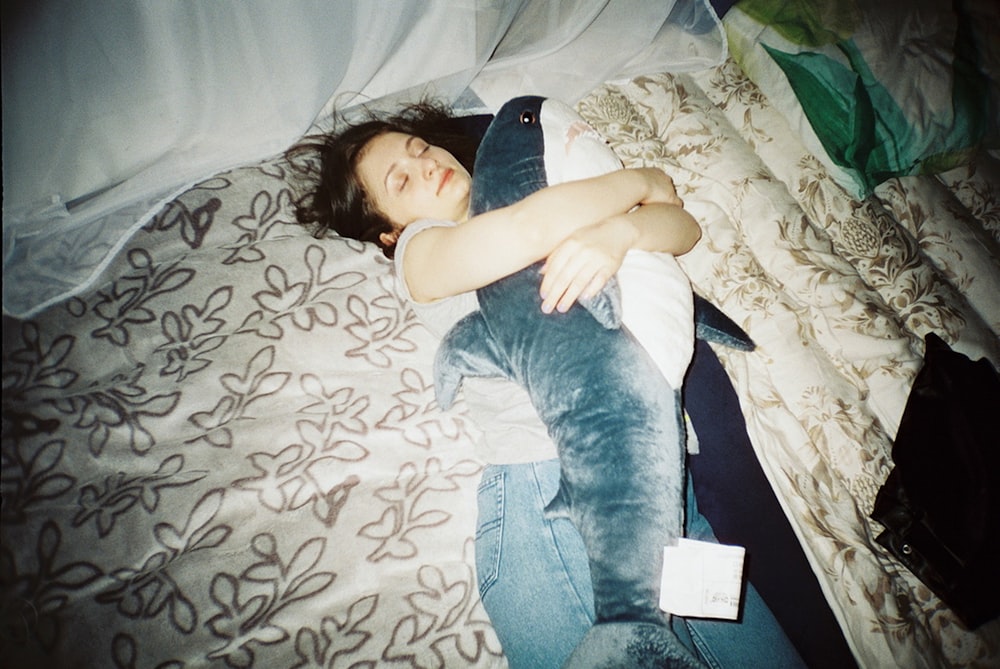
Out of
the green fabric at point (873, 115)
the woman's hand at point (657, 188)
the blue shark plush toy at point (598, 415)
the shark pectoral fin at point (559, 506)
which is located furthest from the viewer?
the green fabric at point (873, 115)

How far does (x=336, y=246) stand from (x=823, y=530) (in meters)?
1.09

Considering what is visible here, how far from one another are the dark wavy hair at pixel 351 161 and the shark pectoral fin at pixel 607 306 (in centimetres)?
51

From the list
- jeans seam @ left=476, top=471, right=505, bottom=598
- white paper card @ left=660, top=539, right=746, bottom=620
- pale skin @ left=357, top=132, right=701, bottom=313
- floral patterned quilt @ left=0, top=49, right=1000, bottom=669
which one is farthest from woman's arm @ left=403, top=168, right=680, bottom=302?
white paper card @ left=660, top=539, right=746, bottom=620

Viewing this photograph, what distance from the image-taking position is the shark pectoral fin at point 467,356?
0.76m

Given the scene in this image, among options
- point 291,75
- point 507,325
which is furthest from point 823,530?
point 291,75

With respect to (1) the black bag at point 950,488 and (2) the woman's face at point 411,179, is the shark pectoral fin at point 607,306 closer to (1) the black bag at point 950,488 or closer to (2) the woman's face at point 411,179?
(2) the woman's face at point 411,179

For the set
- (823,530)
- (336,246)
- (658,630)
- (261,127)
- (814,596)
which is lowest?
(814,596)

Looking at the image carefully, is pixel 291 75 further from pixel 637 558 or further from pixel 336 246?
pixel 637 558

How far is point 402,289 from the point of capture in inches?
32.9

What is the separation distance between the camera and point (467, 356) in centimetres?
76

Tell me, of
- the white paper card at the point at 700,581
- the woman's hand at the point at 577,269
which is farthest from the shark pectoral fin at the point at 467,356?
the white paper card at the point at 700,581

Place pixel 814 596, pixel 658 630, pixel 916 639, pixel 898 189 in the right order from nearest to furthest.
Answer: pixel 658 630 → pixel 916 639 → pixel 814 596 → pixel 898 189

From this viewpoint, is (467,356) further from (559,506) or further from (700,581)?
(700,581)

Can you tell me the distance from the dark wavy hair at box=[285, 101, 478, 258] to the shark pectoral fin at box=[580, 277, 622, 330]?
0.51 metres
